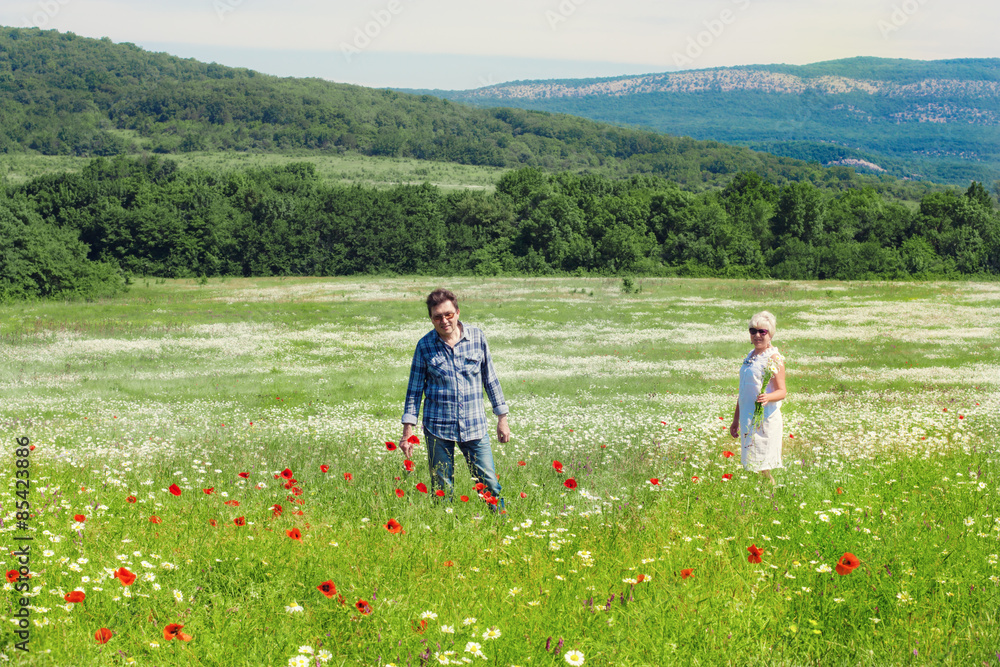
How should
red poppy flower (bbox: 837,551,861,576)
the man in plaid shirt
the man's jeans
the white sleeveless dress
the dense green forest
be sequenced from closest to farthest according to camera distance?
red poppy flower (bbox: 837,551,861,576)
the man in plaid shirt
the man's jeans
the white sleeveless dress
the dense green forest

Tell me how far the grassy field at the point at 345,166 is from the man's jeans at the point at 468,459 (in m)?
114

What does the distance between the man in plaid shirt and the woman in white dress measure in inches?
121

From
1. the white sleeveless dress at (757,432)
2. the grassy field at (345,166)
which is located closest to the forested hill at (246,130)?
the grassy field at (345,166)

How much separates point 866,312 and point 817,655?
37568 millimetres

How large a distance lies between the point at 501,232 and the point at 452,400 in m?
75.3

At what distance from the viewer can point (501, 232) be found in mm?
81375

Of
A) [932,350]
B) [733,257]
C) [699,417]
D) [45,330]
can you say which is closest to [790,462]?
[699,417]

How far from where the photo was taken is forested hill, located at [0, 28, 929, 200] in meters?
158

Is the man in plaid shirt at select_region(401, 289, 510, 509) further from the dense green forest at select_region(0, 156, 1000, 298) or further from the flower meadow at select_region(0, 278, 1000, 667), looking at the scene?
the dense green forest at select_region(0, 156, 1000, 298)

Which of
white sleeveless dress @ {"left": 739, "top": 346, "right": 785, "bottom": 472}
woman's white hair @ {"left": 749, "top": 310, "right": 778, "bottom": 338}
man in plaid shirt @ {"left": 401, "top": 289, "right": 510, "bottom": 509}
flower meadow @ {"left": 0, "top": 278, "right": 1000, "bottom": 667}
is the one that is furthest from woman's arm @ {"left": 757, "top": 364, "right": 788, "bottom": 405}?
man in plaid shirt @ {"left": 401, "top": 289, "right": 510, "bottom": 509}

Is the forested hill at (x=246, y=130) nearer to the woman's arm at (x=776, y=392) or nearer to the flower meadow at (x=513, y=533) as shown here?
the flower meadow at (x=513, y=533)

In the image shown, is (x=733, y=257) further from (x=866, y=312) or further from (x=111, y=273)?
(x=111, y=273)

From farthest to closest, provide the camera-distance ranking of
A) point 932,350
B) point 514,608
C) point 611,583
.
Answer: point 932,350 < point 611,583 < point 514,608

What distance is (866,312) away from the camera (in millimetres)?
37469
